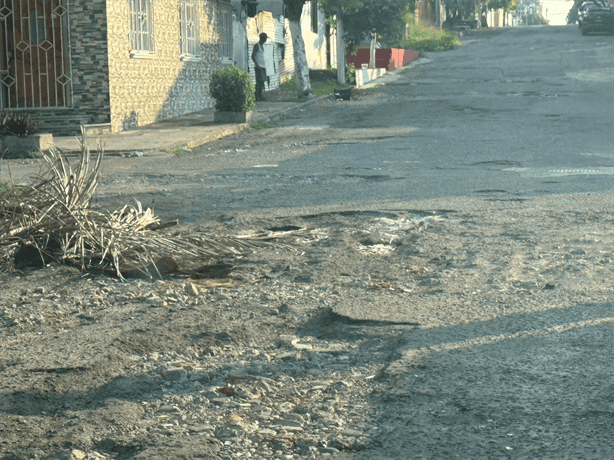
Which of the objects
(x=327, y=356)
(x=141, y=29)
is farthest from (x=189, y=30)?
(x=327, y=356)

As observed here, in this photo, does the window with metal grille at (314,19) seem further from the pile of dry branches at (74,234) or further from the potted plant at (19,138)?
the pile of dry branches at (74,234)

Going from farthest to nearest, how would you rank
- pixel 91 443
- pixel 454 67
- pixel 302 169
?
1. pixel 454 67
2. pixel 302 169
3. pixel 91 443

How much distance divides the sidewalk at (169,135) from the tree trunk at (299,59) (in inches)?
146

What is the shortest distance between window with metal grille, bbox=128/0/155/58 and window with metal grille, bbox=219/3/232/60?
5.31 metres

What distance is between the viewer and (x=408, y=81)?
26.8m

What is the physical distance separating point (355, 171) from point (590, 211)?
328cm

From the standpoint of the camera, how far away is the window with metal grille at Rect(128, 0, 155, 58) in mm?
15484

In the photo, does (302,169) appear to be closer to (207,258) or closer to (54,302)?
(207,258)

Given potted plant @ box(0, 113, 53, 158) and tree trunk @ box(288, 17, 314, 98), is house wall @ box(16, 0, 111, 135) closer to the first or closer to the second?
potted plant @ box(0, 113, 53, 158)

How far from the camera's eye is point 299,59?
22.9 meters

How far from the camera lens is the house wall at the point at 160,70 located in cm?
1466

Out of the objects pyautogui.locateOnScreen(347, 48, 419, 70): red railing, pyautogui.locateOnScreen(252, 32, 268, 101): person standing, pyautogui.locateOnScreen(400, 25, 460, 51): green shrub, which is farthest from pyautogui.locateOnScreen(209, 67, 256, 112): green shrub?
pyautogui.locateOnScreen(400, 25, 460, 51): green shrub

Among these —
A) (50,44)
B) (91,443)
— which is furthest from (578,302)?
(50,44)

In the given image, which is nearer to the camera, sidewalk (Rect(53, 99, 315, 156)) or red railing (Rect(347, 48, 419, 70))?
sidewalk (Rect(53, 99, 315, 156))
